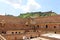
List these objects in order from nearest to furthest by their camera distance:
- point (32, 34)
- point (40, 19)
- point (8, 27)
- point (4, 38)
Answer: point (4, 38) < point (32, 34) < point (8, 27) < point (40, 19)

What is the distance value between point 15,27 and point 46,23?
7.81m

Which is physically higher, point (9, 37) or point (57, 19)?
→ point (57, 19)

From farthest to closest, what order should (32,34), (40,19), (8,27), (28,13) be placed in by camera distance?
(28,13) < (40,19) < (8,27) < (32,34)

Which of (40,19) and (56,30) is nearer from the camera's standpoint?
(56,30)

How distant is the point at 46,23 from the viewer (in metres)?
35.7

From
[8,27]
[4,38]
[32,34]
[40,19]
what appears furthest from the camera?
[40,19]

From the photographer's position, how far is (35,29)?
118 ft

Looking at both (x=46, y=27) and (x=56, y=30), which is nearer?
(x=56, y=30)

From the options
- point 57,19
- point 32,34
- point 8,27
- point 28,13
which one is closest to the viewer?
point 32,34

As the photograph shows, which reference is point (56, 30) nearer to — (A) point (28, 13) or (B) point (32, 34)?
(B) point (32, 34)

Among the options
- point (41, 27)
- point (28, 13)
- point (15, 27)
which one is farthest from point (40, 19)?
point (28, 13)

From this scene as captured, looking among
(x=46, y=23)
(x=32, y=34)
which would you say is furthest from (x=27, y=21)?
(x=32, y=34)

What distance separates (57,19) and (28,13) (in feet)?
119

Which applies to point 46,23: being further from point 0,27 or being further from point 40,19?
point 0,27
